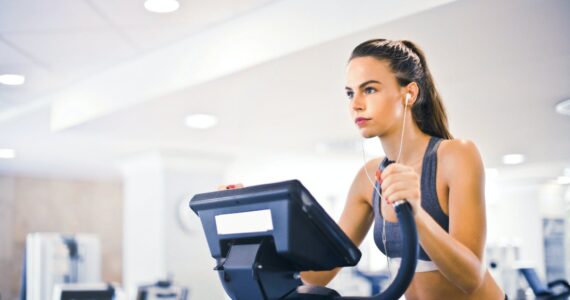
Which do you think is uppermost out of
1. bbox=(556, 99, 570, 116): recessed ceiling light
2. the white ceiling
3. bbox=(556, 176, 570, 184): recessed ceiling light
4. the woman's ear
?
the white ceiling

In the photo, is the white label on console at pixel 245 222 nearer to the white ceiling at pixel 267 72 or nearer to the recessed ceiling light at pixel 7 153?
the white ceiling at pixel 267 72

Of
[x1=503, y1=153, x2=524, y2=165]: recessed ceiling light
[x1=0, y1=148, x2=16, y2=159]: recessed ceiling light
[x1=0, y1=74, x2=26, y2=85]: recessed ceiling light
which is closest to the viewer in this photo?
[x1=0, y1=74, x2=26, y2=85]: recessed ceiling light

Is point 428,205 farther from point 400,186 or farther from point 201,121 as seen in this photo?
point 201,121

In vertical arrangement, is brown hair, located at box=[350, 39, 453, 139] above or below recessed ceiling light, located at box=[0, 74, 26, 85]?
below

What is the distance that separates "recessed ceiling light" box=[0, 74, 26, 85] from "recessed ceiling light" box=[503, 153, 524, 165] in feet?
16.7

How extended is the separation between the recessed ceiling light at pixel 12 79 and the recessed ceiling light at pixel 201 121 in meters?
1.16

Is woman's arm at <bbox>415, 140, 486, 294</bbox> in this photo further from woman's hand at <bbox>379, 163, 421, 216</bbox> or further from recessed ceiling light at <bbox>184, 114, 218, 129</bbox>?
recessed ceiling light at <bbox>184, 114, 218, 129</bbox>

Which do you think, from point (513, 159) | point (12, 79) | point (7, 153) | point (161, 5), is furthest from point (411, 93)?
point (513, 159)

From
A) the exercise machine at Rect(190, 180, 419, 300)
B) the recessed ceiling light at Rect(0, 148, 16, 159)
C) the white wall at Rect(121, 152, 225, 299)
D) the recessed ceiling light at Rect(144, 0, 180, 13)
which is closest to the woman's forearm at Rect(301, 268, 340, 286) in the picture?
the exercise machine at Rect(190, 180, 419, 300)

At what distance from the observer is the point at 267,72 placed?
3.26 meters

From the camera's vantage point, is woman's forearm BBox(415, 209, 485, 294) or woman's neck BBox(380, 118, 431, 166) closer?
woman's forearm BBox(415, 209, 485, 294)

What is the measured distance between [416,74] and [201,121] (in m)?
3.52

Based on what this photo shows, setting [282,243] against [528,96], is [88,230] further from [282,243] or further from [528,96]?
[282,243]

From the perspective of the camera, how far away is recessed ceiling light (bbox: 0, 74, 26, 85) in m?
4.06
